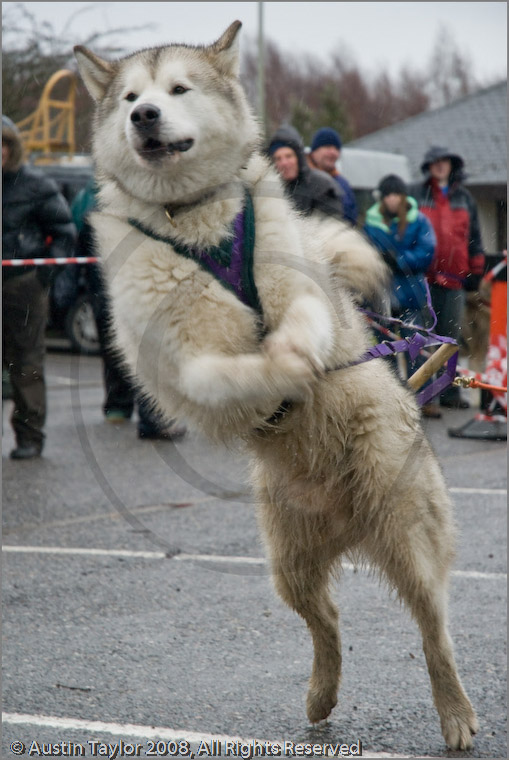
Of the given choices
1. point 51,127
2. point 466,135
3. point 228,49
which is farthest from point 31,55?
point 466,135

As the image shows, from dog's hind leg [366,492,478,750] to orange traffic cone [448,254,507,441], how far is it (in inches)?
219

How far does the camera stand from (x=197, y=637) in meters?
4.29

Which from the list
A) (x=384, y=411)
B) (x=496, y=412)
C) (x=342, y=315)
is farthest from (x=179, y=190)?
(x=496, y=412)

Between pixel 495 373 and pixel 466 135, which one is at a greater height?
pixel 466 135

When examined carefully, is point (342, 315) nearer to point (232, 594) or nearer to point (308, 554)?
point (308, 554)

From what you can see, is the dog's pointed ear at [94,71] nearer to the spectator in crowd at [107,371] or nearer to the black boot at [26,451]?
the spectator in crowd at [107,371]

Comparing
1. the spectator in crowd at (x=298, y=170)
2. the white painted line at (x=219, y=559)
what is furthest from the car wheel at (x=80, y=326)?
the white painted line at (x=219, y=559)

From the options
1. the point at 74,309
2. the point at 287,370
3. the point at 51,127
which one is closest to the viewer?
the point at 287,370

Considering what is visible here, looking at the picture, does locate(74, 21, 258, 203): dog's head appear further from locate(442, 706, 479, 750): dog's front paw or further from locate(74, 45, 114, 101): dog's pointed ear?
locate(442, 706, 479, 750): dog's front paw

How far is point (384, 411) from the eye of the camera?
10.5ft

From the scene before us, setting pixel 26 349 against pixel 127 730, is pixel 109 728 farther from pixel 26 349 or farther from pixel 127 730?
pixel 26 349

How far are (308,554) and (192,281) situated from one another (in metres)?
1.10

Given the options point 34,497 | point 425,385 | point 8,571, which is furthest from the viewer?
point 34,497

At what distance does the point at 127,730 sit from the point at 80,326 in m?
11.2
